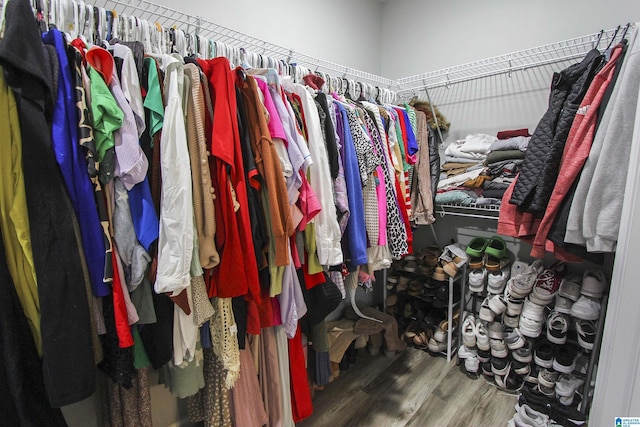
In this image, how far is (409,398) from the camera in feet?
5.36

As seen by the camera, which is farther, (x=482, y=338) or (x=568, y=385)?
(x=482, y=338)

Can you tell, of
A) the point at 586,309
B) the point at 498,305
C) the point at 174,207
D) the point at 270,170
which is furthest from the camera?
the point at 498,305

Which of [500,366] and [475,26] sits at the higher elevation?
[475,26]

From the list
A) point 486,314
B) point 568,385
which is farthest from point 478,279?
point 568,385

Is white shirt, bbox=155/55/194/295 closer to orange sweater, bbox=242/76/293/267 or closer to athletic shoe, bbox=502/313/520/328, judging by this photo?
orange sweater, bbox=242/76/293/267

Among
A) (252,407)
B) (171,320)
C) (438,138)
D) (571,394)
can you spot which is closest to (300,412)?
(252,407)

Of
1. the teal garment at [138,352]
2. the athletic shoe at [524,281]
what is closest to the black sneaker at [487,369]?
the athletic shoe at [524,281]

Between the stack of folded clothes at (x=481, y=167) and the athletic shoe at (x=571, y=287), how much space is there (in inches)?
20.2

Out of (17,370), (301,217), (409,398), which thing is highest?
(301,217)

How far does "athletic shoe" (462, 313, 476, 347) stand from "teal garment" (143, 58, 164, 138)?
1.97m

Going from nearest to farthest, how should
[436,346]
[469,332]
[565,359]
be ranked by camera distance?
[565,359] < [469,332] < [436,346]

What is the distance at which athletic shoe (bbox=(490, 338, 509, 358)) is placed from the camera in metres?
1.69

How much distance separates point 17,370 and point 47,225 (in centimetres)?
32

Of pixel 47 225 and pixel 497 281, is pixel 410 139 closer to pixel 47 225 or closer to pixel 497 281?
pixel 497 281
